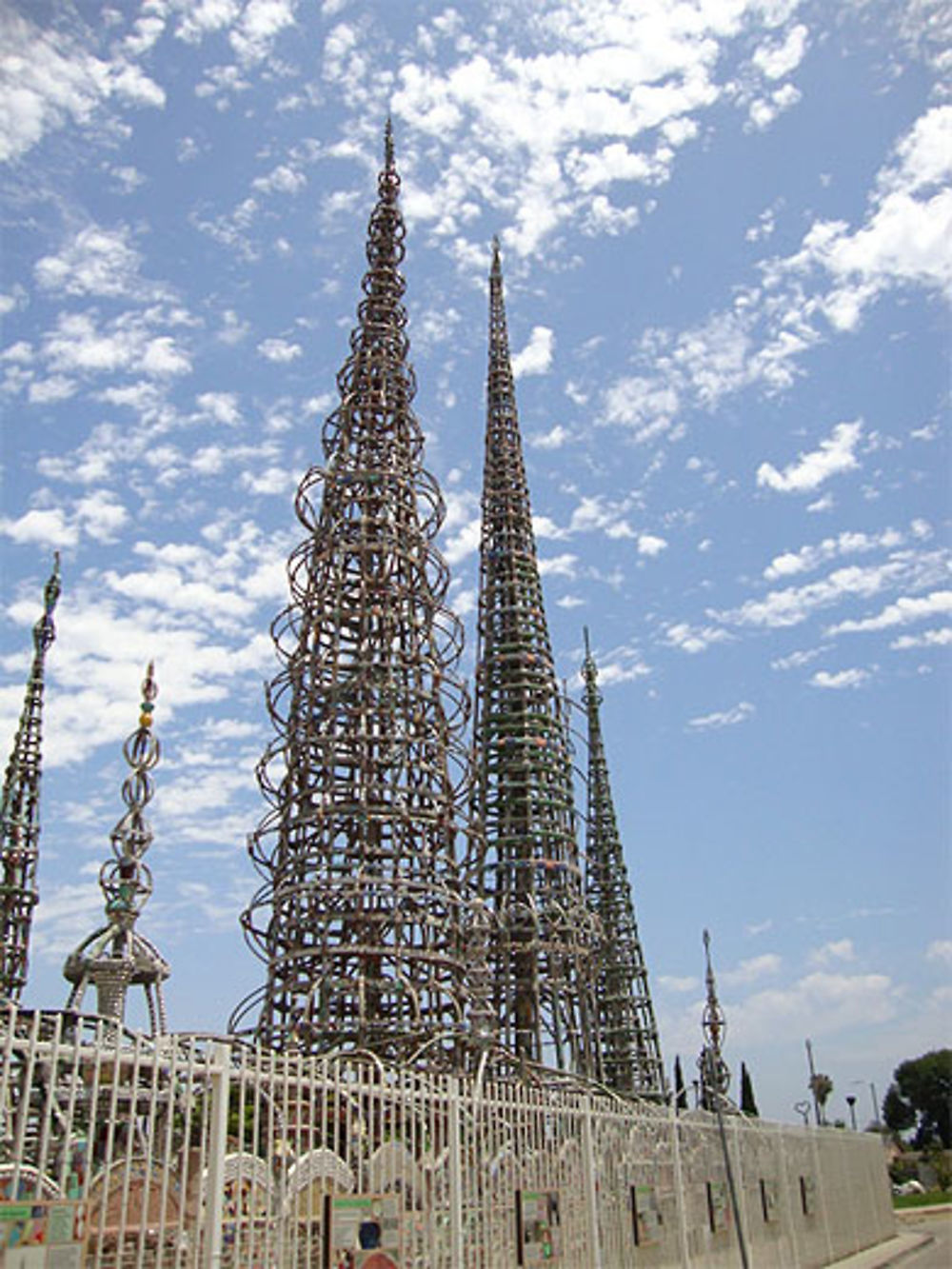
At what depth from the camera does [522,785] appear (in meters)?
51.1

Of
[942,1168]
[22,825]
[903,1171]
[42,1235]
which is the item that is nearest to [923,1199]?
A: [942,1168]

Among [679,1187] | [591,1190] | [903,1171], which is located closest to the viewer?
[591,1190]

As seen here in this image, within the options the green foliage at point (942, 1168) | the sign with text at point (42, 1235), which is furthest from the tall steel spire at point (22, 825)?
the green foliage at point (942, 1168)

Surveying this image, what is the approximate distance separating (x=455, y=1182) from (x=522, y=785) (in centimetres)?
4037

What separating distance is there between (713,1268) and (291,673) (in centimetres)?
2474

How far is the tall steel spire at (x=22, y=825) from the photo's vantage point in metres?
45.9

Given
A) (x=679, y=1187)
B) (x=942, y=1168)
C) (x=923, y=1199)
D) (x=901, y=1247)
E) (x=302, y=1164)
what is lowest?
(x=901, y=1247)

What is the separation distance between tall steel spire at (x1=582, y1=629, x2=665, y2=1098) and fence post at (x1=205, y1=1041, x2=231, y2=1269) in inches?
2061

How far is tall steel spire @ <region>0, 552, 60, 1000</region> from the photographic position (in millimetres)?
45906

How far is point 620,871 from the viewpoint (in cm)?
6525

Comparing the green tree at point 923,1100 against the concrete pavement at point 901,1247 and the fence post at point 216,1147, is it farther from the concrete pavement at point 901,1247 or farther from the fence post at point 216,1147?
the fence post at point 216,1147

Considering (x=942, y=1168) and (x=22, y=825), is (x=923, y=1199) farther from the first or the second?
(x=22, y=825)

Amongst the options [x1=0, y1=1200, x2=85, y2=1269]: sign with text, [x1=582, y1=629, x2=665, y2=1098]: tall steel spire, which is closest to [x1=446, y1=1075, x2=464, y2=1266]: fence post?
[x1=0, y1=1200, x2=85, y2=1269]: sign with text

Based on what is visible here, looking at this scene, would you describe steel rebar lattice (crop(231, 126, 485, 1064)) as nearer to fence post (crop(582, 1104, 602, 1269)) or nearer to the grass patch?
fence post (crop(582, 1104, 602, 1269))
